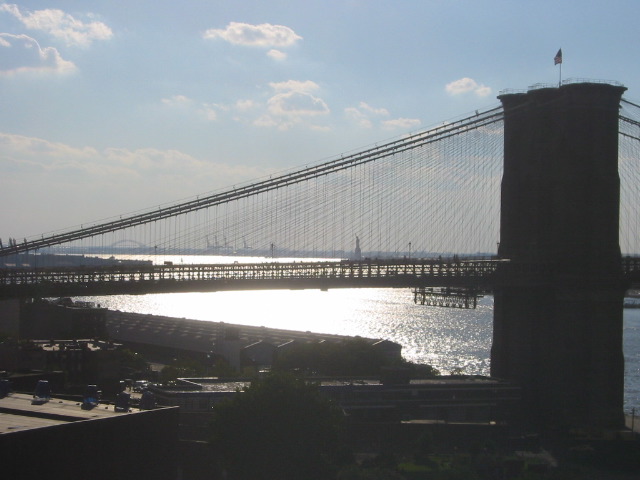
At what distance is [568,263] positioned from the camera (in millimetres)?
31906

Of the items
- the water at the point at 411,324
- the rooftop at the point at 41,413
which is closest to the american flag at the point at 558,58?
the water at the point at 411,324

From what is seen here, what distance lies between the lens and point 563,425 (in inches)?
1229

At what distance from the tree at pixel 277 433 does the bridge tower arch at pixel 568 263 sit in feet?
36.9

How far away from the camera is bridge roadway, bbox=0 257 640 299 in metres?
30.0

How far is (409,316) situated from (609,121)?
79722 mm

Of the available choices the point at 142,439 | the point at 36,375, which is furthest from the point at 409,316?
the point at 142,439

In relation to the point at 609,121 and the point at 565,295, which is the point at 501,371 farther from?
the point at 609,121

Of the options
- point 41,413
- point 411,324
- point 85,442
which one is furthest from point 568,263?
point 411,324

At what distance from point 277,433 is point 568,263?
14.2 metres

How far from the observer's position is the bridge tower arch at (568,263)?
31.3 m

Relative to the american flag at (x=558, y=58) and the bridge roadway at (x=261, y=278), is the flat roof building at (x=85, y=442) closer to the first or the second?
the bridge roadway at (x=261, y=278)

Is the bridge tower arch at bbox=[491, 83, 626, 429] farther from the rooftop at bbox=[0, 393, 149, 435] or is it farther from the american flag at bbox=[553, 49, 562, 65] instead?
the rooftop at bbox=[0, 393, 149, 435]

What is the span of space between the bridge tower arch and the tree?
36.9ft

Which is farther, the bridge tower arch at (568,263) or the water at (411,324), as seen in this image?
the water at (411,324)
